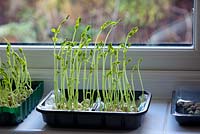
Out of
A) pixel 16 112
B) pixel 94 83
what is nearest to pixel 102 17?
pixel 94 83

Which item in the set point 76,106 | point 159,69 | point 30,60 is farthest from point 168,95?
point 30,60

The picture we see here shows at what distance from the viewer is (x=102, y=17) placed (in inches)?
68.6

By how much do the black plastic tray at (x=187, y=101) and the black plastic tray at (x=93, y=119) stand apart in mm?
104

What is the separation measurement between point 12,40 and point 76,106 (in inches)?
19.6

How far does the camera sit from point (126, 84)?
154 centimetres

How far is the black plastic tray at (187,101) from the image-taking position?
4.59 feet

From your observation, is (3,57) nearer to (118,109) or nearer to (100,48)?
(100,48)

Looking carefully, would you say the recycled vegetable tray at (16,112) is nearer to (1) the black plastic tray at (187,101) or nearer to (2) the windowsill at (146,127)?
(2) the windowsill at (146,127)

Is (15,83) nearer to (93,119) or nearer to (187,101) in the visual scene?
(93,119)

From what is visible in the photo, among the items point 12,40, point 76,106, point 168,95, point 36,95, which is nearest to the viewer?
point 76,106

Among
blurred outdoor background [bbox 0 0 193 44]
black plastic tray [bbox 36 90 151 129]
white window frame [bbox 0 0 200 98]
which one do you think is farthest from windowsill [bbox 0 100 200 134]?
blurred outdoor background [bbox 0 0 193 44]

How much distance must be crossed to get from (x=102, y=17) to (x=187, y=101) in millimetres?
454

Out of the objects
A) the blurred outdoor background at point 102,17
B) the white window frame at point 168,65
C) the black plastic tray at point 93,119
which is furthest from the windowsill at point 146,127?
the blurred outdoor background at point 102,17

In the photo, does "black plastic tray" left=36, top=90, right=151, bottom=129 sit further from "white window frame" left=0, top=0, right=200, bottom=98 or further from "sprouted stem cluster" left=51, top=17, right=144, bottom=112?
"white window frame" left=0, top=0, right=200, bottom=98
